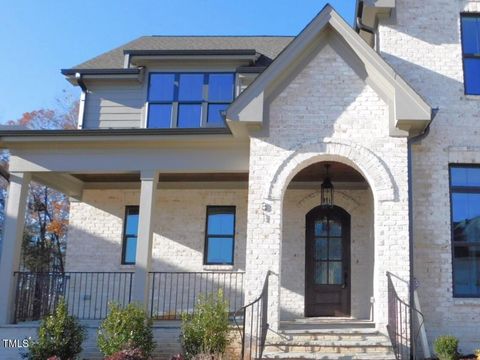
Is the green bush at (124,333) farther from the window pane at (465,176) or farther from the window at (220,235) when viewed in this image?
the window pane at (465,176)

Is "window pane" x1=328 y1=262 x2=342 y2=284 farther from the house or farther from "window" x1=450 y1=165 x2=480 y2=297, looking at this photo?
"window" x1=450 y1=165 x2=480 y2=297

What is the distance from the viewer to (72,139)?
10812 millimetres

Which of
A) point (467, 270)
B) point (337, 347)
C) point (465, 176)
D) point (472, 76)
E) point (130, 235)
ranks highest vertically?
point (472, 76)

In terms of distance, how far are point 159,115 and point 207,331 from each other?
7016 mm

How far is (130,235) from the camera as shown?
13.2 m

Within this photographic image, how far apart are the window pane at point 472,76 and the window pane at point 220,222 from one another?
19.8 feet

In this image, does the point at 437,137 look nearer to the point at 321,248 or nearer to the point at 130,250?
the point at 321,248

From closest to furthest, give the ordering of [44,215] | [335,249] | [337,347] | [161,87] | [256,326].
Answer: [337,347] → [256,326] → [335,249] → [161,87] → [44,215]

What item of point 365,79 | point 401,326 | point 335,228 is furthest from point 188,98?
point 401,326

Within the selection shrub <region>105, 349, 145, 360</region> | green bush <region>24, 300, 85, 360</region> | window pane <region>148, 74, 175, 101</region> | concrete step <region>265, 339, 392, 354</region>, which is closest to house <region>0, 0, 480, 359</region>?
concrete step <region>265, 339, 392, 354</region>

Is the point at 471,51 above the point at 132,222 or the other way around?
above

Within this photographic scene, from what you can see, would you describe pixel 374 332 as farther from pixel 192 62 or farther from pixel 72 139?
pixel 192 62

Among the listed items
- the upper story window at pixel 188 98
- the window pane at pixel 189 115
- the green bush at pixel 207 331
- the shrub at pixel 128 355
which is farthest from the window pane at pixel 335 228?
the shrub at pixel 128 355

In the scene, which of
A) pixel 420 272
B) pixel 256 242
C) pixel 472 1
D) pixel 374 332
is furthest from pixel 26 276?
pixel 472 1
